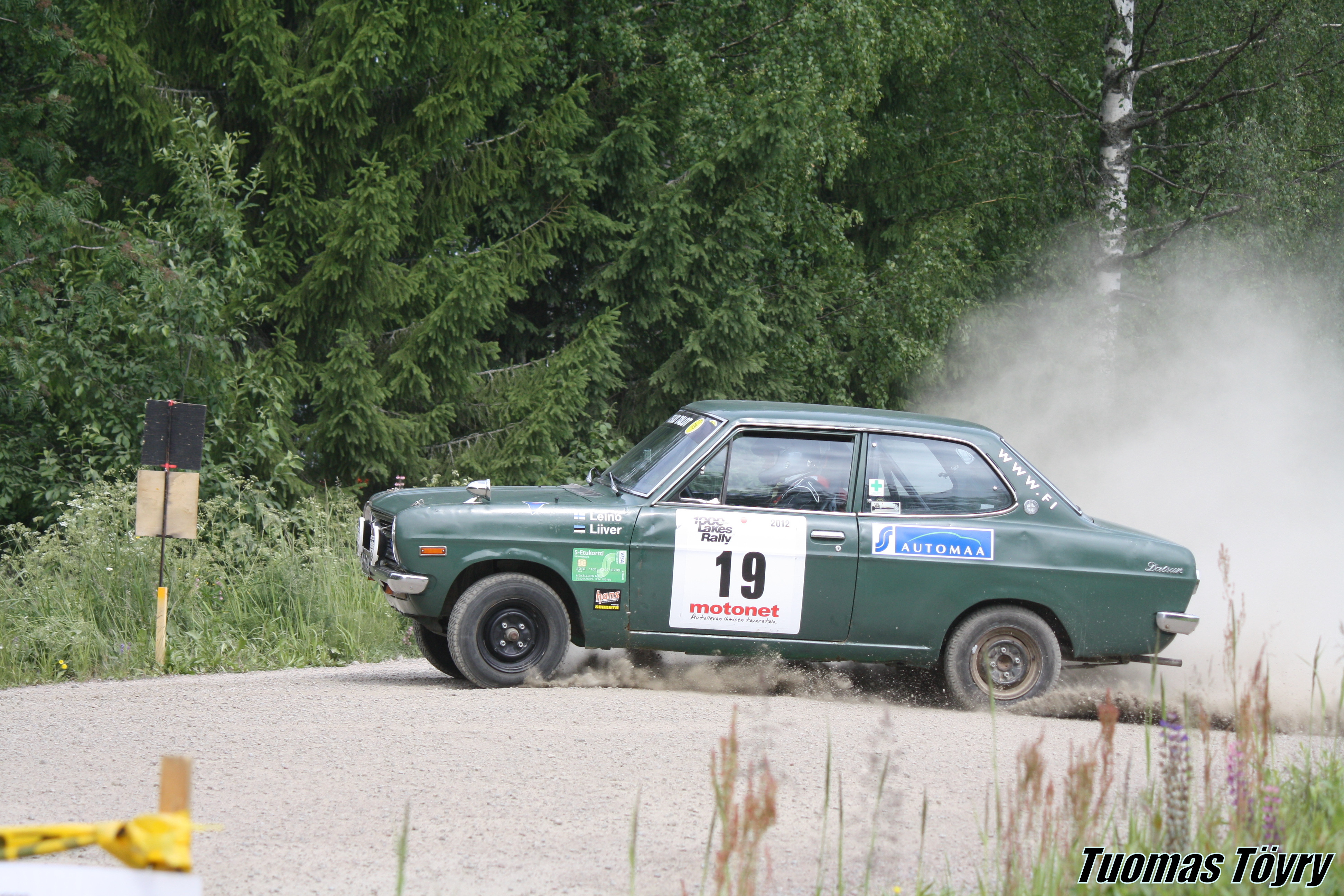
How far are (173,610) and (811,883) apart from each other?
669 centimetres

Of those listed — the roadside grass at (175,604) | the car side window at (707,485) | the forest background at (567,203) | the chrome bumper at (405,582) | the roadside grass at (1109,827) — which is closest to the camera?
the roadside grass at (1109,827)

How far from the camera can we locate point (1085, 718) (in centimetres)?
780

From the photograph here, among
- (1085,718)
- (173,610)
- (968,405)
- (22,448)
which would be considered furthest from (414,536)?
(968,405)

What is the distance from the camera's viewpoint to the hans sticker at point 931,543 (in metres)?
7.63

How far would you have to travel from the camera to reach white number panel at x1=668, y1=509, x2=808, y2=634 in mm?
7480

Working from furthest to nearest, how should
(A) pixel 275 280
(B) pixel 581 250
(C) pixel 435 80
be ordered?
(B) pixel 581 250, (C) pixel 435 80, (A) pixel 275 280

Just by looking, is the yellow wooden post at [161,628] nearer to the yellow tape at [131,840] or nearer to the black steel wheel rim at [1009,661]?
the black steel wheel rim at [1009,661]

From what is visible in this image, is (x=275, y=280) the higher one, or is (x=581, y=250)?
(x=581, y=250)

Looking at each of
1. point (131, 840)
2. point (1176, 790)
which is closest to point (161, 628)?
point (131, 840)

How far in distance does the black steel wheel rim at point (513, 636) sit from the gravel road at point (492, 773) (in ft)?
0.77

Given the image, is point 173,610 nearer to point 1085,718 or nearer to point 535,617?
point 535,617

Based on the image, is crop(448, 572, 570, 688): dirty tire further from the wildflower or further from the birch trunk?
the birch trunk

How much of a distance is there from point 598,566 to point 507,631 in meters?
0.69

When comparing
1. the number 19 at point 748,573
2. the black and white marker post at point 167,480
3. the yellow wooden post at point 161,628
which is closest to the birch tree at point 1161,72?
the number 19 at point 748,573
